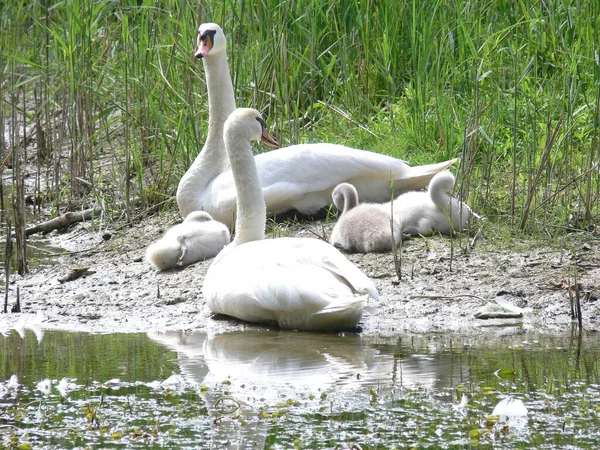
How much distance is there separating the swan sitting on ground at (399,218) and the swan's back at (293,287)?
3.81ft

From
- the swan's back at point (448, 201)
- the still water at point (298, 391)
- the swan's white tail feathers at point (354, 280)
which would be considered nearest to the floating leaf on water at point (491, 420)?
the still water at point (298, 391)

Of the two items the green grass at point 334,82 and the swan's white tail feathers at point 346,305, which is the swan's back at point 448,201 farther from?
the swan's white tail feathers at point 346,305

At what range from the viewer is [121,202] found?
830 centimetres

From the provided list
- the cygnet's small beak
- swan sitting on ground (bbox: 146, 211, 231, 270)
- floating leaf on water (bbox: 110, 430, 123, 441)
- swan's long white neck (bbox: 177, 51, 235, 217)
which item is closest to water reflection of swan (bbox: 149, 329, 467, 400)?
floating leaf on water (bbox: 110, 430, 123, 441)

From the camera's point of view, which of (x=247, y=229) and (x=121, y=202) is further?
(x=121, y=202)

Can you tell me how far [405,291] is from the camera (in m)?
5.96

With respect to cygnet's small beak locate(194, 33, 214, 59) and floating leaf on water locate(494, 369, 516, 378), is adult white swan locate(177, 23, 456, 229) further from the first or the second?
floating leaf on water locate(494, 369, 516, 378)

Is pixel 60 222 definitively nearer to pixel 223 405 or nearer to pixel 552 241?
pixel 552 241

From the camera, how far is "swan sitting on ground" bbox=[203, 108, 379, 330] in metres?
5.09

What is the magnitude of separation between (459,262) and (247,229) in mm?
1208

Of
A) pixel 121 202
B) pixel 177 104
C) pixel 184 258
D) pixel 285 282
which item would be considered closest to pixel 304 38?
pixel 177 104

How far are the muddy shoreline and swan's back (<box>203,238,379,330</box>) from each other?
184 millimetres

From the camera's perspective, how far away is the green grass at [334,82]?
26.6 feet

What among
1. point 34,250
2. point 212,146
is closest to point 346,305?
point 212,146
